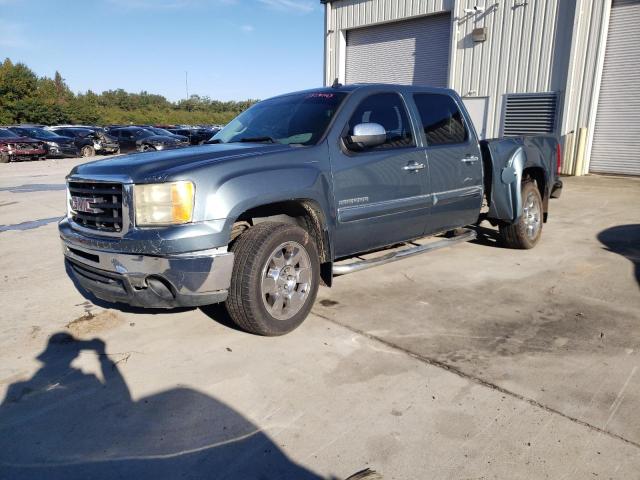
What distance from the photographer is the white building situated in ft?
43.5

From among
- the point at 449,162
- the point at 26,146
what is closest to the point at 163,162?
the point at 449,162

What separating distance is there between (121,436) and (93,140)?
2560 centimetres

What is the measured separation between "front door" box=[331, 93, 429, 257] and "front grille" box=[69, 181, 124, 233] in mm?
1600

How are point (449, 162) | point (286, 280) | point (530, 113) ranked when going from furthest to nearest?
1. point (530, 113)
2. point (449, 162)
3. point (286, 280)

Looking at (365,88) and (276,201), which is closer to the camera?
(276,201)

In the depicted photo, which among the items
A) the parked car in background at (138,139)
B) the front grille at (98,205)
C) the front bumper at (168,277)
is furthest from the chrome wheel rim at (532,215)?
the parked car in background at (138,139)

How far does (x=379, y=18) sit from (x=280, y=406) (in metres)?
17.4

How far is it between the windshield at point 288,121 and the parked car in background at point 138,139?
20083 millimetres

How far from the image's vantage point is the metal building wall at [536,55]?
522 inches

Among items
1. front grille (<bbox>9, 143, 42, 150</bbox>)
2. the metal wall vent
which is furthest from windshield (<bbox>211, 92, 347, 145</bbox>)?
front grille (<bbox>9, 143, 42, 150</bbox>)

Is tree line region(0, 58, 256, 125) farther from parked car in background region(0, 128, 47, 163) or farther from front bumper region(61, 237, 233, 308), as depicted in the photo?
front bumper region(61, 237, 233, 308)

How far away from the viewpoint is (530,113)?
14602 millimetres

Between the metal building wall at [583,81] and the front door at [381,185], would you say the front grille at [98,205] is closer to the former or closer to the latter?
the front door at [381,185]

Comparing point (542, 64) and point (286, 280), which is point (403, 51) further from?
point (286, 280)
